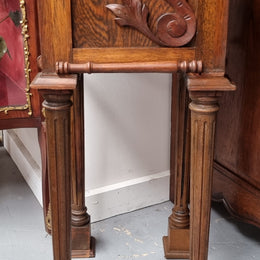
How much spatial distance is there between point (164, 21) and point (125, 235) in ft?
2.37

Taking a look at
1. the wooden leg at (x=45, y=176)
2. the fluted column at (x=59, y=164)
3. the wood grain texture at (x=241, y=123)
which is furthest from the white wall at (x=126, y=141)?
the fluted column at (x=59, y=164)

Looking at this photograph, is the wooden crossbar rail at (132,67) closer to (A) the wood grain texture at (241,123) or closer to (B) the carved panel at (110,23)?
(B) the carved panel at (110,23)

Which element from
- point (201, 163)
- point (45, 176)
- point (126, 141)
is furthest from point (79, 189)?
point (201, 163)

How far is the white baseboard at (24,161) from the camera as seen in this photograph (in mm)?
1458

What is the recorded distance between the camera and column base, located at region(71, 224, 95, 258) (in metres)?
1.16

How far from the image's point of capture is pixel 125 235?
49.2 inches

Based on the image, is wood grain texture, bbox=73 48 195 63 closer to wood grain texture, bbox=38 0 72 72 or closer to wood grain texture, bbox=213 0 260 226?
wood grain texture, bbox=38 0 72 72

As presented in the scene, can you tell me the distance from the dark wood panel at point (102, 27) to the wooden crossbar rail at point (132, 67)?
4 cm

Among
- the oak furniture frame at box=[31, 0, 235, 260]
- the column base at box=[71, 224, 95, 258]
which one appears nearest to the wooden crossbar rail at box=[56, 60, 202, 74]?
the oak furniture frame at box=[31, 0, 235, 260]

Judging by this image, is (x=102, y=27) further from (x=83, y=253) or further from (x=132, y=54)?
(x=83, y=253)

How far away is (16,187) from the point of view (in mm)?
1542

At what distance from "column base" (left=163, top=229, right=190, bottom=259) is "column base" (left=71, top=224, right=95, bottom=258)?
210 mm

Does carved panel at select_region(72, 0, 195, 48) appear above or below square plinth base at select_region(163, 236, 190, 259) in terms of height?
above

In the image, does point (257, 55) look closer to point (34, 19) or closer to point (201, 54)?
point (201, 54)
